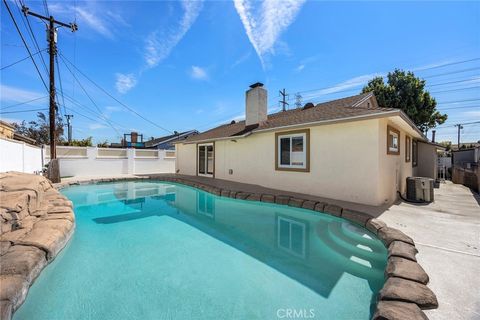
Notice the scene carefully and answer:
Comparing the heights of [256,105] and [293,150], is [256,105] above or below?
above

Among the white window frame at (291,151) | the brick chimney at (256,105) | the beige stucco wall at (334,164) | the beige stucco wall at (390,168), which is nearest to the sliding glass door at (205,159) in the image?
the brick chimney at (256,105)

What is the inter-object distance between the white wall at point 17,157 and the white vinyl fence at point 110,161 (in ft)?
9.48

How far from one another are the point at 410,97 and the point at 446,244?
57.6 ft

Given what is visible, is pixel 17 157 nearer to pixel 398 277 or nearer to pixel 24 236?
pixel 24 236

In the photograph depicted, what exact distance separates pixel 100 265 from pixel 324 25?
11971mm

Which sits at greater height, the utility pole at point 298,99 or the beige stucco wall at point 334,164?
the utility pole at point 298,99

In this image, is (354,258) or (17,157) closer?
(354,258)

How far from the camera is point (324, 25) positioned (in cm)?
975

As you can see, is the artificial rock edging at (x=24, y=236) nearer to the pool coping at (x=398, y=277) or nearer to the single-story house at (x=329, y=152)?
the pool coping at (x=398, y=277)

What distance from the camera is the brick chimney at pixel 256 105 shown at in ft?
38.4

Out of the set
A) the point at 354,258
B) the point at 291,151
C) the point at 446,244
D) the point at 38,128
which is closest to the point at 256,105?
the point at 291,151

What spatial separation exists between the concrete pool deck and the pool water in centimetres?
70

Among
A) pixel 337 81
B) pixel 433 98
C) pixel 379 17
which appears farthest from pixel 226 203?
pixel 433 98

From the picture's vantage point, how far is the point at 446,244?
3.80 metres
